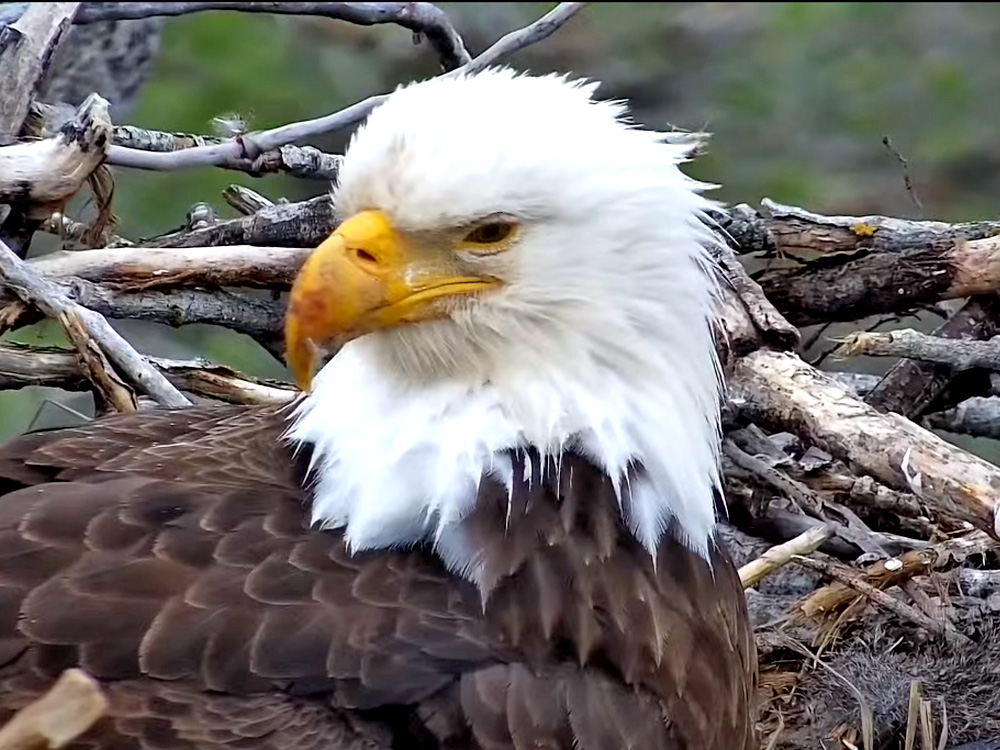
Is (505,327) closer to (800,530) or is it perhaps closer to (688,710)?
(688,710)

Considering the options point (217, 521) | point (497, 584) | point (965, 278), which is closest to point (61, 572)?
point (217, 521)

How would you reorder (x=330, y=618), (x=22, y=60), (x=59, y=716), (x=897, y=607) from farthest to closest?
(x=22, y=60) → (x=897, y=607) → (x=330, y=618) → (x=59, y=716)

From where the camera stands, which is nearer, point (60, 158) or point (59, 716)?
point (59, 716)

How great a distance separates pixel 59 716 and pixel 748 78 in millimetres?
9029

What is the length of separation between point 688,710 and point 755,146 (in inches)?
298

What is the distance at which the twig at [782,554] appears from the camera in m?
3.22

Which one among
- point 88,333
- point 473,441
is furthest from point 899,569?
point 88,333

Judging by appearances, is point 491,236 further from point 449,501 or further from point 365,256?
point 449,501

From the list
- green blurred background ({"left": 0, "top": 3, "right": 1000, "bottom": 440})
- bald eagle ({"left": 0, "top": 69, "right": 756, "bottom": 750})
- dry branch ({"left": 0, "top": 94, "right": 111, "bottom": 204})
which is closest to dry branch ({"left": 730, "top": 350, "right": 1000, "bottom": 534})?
bald eagle ({"left": 0, "top": 69, "right": 756, "bottom": 750})

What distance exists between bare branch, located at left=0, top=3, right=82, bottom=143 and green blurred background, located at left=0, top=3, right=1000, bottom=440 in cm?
420

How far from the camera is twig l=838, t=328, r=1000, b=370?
313 cm

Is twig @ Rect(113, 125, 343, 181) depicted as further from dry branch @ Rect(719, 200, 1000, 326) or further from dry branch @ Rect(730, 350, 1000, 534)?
dry branch @ Rect(730, 350, 1000, 534)

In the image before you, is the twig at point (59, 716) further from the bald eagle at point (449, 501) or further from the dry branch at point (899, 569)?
the dry branch at point (899, 569)

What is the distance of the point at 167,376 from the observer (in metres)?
3.47
